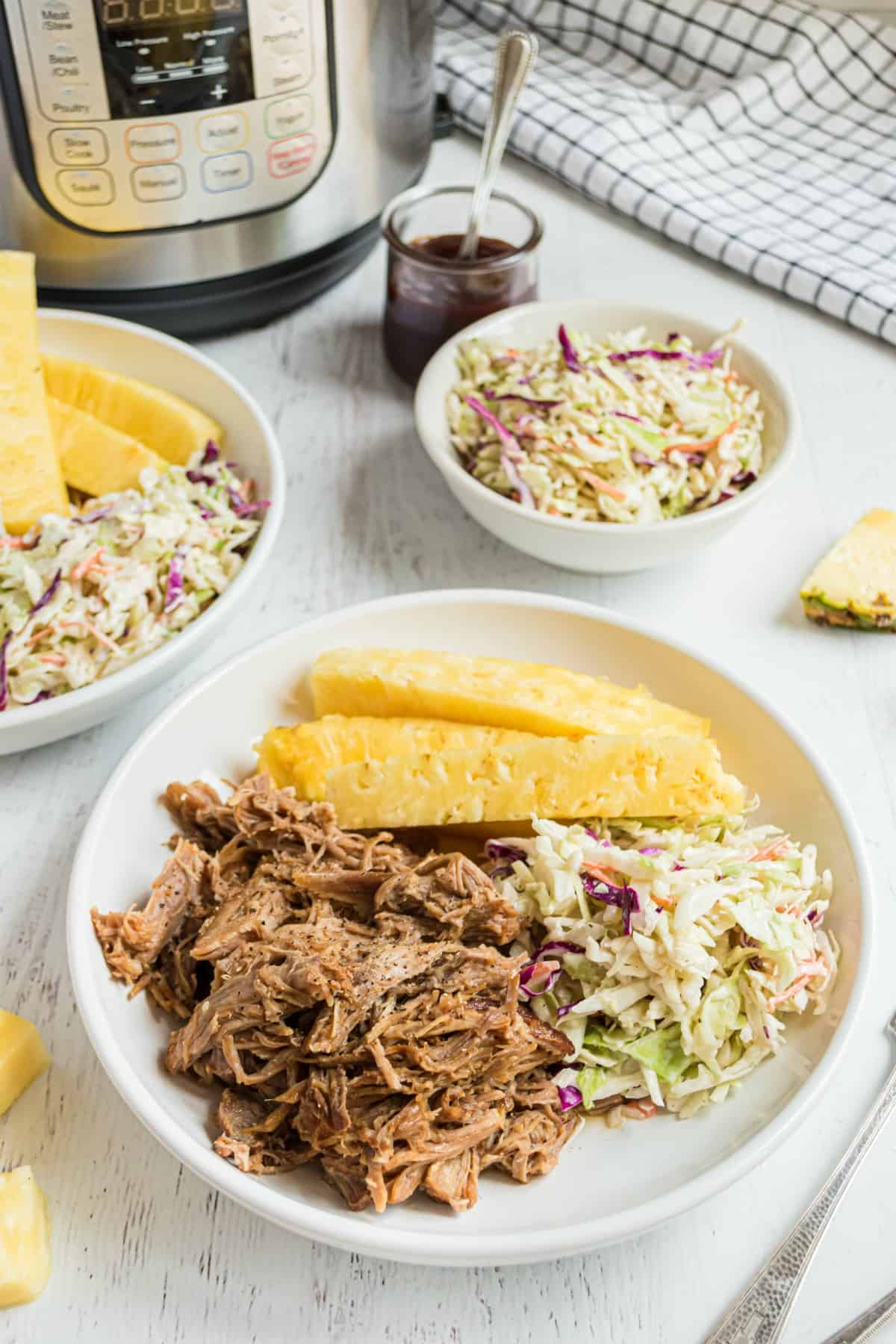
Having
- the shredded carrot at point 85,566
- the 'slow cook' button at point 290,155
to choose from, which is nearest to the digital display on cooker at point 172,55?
the 'slow cook' button at point 290,155

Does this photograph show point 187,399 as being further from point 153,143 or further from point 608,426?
point 608,426

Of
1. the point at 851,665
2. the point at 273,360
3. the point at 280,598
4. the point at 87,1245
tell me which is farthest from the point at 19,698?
the point at 851,665

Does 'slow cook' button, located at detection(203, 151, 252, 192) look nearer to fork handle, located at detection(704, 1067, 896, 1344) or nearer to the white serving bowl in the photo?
the white serving bowl

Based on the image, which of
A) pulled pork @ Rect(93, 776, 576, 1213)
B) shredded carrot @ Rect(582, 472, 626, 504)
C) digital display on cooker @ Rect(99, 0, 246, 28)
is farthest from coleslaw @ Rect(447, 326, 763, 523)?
pulled pork @ Rect(93, 776, 576, 1213)

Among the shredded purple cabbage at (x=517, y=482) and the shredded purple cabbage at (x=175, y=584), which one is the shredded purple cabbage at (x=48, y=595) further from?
the shredded purple cabbage at (x=517, y=482)

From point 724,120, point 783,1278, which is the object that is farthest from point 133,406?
point 724,120
